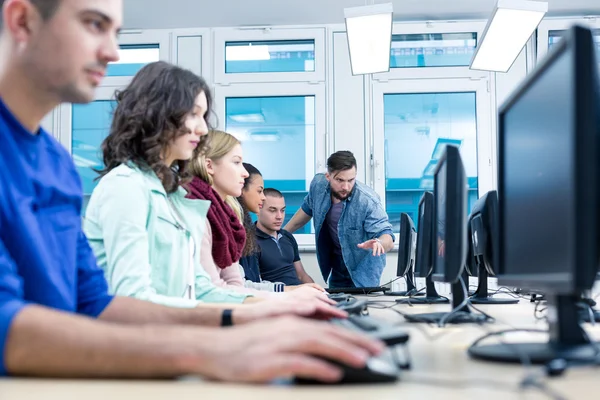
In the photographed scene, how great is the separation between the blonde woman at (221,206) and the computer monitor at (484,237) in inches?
28.2

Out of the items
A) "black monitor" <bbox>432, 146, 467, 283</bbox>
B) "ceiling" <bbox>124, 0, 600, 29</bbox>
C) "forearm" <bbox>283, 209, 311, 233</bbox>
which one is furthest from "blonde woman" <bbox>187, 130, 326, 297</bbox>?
"ceiling" <bbox>124, 0, 600, 29</bbox>

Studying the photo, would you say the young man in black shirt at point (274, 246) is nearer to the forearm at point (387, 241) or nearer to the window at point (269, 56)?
the forearm at point (387, 241)

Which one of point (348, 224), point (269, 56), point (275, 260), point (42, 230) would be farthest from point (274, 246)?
point (42, 230)

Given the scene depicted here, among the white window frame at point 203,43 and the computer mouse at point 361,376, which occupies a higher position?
the white window frame at point 203,43

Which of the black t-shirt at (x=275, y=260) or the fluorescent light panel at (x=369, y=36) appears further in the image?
the black t-shirt at (x=275, y=260)

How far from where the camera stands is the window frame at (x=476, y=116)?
5.10 m

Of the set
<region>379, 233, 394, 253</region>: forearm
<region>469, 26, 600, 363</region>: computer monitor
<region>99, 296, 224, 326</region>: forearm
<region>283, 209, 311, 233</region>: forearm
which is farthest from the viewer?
<region>283, 209, 311, 233</region>: forearm

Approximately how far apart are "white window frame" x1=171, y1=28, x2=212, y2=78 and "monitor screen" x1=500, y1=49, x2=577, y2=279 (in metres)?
4.27

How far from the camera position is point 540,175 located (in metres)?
0.99

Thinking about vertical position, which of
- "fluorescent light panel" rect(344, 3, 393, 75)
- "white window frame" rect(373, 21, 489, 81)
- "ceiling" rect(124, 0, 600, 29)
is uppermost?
"ceiling" rect(124, 0, 600, 29)

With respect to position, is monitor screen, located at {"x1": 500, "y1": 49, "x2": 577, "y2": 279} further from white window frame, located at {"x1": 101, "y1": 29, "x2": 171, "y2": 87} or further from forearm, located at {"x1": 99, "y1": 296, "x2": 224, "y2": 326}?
white window frame, located at {"x1": 101, "y1": 29, "x2": 171, "y2": 87}

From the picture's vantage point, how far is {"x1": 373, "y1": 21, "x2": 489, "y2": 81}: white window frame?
16.8ft

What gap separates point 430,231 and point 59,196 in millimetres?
1314

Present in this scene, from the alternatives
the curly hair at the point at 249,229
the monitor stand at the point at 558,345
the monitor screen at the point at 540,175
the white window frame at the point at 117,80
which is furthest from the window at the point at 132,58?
the monitor stand at the point at 558,345
